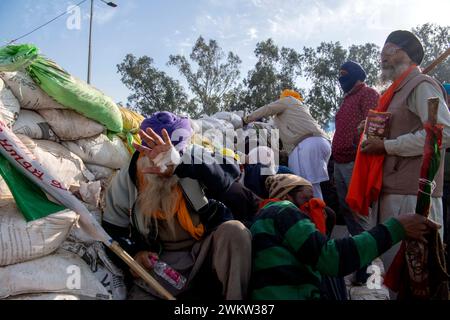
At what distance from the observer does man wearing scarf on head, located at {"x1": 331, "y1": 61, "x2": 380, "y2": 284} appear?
3.05m

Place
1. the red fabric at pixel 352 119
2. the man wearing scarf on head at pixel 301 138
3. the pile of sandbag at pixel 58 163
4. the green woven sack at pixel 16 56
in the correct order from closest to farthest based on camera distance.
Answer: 1. the pile of sandbag at pixel 58 163
2. the green woven sack at pixel 16 56
3. the red fabric at pixel 352 119
4. the man wearing scarf on head at pixel 301 138

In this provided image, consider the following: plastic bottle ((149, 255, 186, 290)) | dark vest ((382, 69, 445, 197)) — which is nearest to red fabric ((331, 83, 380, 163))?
dark vest ((382, 69, 445, 197))

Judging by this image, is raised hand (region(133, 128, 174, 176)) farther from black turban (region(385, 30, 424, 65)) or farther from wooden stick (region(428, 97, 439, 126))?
black turban (region(385, 30, 424, 65))

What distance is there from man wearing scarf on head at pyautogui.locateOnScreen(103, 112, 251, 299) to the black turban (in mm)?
1202

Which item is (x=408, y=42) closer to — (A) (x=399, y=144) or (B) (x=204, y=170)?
(A) (x=399, y=144)

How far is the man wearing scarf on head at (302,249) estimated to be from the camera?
55.6 inches

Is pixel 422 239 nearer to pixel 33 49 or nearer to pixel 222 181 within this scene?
pixel 222 181

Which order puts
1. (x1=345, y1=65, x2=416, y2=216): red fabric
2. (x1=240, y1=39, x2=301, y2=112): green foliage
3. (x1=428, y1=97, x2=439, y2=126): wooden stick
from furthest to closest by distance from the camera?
(x1=240, y1=39, x2=301, y2=112): green foliage → (x1=345, y1=65, x2=416, y2=216): red fabric → (x1=428, y1=97, x2=439, y2=126): wooden stick

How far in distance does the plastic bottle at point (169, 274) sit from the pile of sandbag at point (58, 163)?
30 cm

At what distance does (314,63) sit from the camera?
17734 millimetres

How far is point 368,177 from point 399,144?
261mm

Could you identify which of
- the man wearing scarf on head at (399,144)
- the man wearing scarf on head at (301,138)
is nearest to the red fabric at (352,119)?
the man wearing scarf on head at (301,138)

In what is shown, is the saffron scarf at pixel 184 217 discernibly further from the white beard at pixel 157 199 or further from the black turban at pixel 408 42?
the black turban at pixel 408 42
